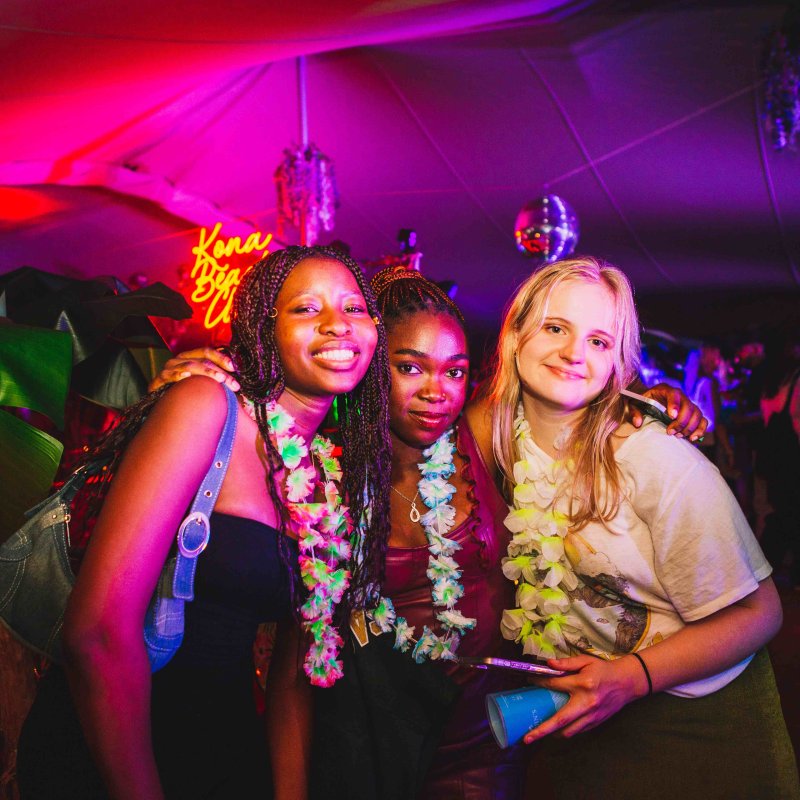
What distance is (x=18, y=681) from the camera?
1.62 metres

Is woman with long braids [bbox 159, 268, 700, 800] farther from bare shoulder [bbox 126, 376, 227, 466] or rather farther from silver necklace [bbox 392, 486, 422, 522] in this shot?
bare shoulder [bbox 126, 376, 227, 466]

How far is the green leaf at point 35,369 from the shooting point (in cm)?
168

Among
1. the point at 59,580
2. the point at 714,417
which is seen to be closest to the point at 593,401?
the point at 59,580

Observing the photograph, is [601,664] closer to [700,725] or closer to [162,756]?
[700,725]

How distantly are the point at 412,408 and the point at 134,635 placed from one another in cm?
84

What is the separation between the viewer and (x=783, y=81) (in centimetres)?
364

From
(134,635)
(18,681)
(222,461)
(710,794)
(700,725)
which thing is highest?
(222,461)

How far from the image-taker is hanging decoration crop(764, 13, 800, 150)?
352cm

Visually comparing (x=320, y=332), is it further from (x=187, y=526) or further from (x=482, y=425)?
(x=482, y=425)

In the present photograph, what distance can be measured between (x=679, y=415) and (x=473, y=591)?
0.64 metres

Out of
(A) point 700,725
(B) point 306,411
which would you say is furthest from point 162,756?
(A) point 700,725

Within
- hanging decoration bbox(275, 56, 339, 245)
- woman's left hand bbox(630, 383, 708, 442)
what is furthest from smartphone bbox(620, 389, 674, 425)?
hanging decoration bbox(275, 56, 339, 245)

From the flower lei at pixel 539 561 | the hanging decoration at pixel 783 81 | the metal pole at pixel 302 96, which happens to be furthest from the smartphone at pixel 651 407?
the metal pole at pixel 302 96

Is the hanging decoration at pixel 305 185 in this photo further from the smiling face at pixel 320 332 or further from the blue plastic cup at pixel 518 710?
the blue plastic cup at pixel 518 710
